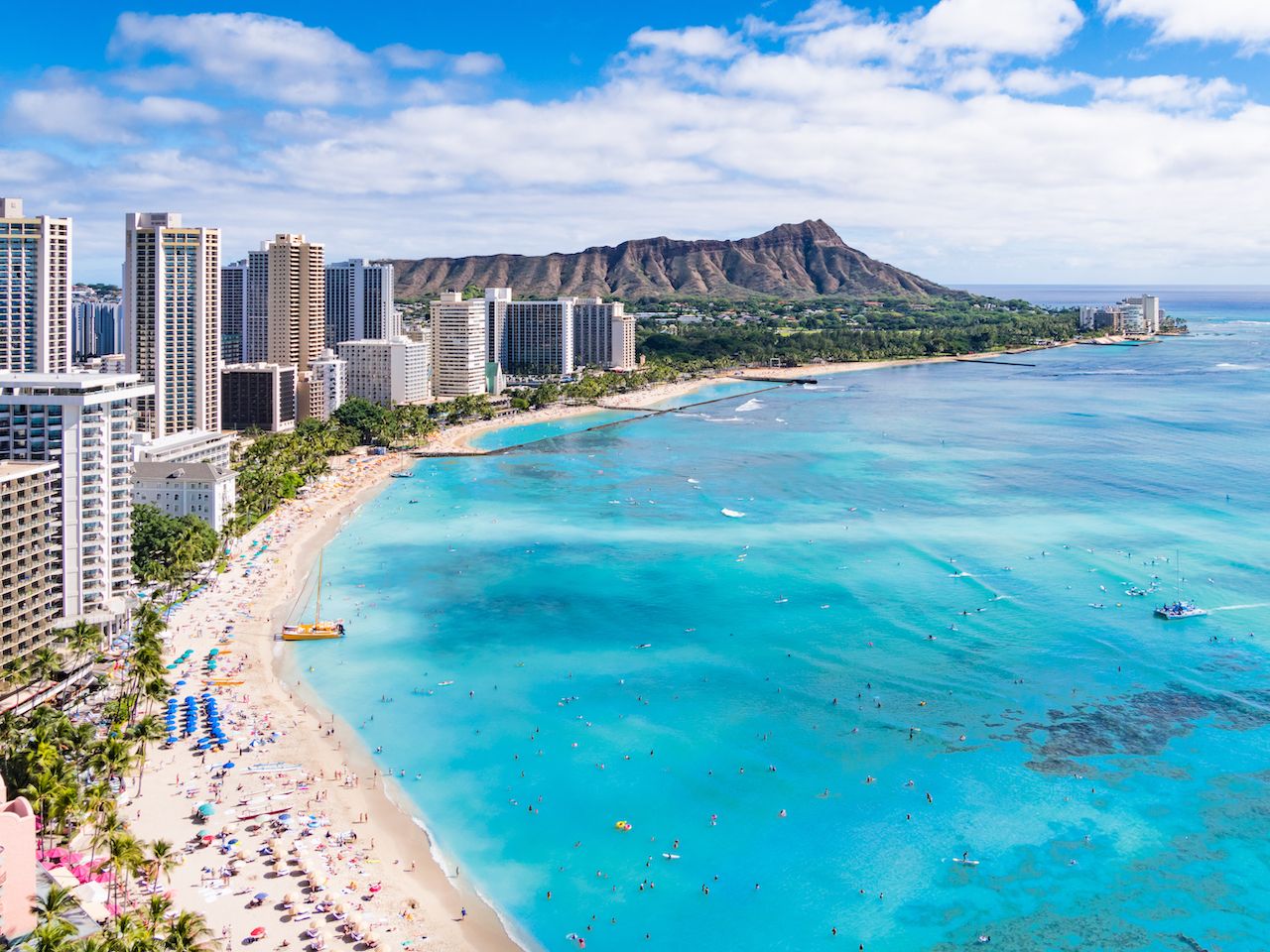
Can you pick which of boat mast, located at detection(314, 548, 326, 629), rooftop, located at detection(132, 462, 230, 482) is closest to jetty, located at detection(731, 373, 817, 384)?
boat mast, located at detection(314, 548, 326, 629)

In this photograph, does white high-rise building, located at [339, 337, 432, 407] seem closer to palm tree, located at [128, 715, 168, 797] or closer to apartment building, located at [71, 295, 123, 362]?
apartment building, located at [71, 295, 123, 362]

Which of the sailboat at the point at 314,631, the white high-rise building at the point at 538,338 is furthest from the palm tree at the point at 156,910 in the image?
the white high-rise building at the point at 538,338

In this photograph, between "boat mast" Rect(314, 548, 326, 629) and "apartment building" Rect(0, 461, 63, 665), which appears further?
"boat mast" Rect(314, 548, 326, 629)

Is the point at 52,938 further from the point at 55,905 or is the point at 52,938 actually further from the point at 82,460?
the point at 82,460

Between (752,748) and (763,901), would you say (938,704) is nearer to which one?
(752,748)

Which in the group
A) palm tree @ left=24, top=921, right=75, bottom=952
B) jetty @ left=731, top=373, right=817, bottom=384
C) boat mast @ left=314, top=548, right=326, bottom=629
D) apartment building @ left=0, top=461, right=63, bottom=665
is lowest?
palm tree @ left=24, top=921, right=75, bottom=952

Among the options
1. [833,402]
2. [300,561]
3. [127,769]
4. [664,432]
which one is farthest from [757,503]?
[833,402]
